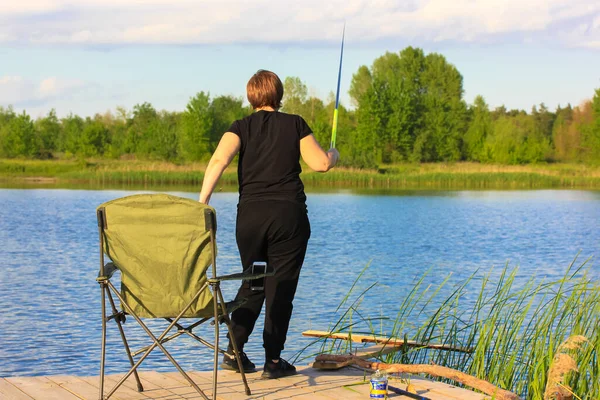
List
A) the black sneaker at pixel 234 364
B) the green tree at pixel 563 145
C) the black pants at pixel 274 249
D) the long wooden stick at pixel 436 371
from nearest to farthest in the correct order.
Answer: the long wooden stick at pixel 436 371 < the black pants at pixel 274 249 < the black sneaker at pixel 234 364 < the green tree at pixel 563 145

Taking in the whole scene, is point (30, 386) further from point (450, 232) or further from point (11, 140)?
point (11, 140)

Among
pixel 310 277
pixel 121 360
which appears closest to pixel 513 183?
pixel 310 277

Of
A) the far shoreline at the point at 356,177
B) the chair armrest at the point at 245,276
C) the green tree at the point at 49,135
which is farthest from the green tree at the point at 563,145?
the chair armrest at the point at 245,276

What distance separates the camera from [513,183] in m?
50.6

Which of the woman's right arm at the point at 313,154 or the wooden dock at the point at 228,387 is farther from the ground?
the woman's right arm at the point at 313,154

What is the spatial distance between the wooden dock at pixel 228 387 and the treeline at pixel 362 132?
51.3m

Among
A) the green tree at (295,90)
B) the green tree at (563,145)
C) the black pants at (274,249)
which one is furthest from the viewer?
the green tree at (295,90)

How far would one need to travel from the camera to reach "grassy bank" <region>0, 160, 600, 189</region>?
4794cm

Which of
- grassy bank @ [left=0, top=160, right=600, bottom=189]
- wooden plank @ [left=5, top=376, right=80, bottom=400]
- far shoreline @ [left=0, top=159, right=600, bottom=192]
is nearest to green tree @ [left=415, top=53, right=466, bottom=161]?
far shoreline @ [left=0, top=159, right=600, bottom=192]

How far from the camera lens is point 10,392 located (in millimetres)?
4301

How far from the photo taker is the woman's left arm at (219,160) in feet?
14.6

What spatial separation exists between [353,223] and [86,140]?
3751cm

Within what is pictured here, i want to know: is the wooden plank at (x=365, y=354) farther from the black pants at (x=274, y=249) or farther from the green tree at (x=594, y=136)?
the green tree at (x=594, y=136)

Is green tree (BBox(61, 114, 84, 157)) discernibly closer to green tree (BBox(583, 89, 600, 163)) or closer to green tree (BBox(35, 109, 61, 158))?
green tree (BBox(35, 109, 61, 158))
